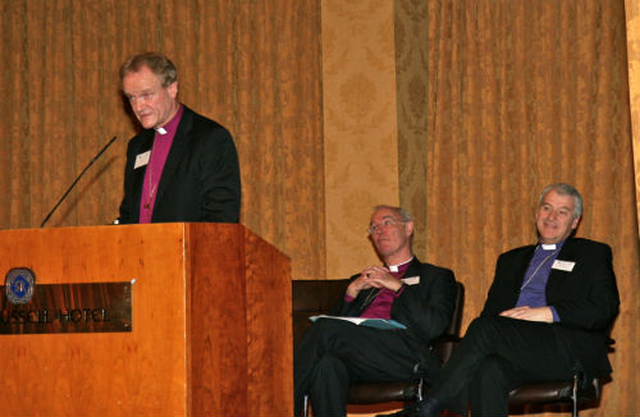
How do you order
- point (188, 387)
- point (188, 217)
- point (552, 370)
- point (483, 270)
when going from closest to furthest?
point (188, 387), point (188, 217), point (552, 370), point (483, 270)

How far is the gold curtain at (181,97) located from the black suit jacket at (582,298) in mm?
1671

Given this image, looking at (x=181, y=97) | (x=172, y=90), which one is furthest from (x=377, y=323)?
(x=181, y=97)

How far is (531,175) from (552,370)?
168 cm

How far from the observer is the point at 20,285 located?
2760mm

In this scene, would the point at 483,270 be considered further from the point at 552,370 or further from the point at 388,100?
the point at 552,370

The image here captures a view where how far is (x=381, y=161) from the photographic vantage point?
5.64 meters

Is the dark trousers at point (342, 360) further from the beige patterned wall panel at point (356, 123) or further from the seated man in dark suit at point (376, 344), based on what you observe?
the beige patterned wall panel at point (356, 123)

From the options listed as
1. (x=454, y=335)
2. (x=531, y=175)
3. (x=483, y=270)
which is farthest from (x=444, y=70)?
(x=454, y=335)

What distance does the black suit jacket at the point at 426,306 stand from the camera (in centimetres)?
436

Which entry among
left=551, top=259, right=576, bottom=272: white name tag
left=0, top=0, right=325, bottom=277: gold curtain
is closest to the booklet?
left=551, top=259, right=576, bottom=272: white name tag

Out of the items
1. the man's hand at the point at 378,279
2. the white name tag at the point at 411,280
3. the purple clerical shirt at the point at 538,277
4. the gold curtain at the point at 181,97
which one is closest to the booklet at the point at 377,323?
the man's hand at the point at 378,279

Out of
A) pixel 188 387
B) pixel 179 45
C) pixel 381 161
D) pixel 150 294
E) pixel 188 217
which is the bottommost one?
pixel 188 387

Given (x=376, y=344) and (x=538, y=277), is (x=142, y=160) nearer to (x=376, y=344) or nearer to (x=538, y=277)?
(x=376, y=344)

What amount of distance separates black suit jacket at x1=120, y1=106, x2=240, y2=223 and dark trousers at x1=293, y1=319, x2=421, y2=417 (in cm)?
128
